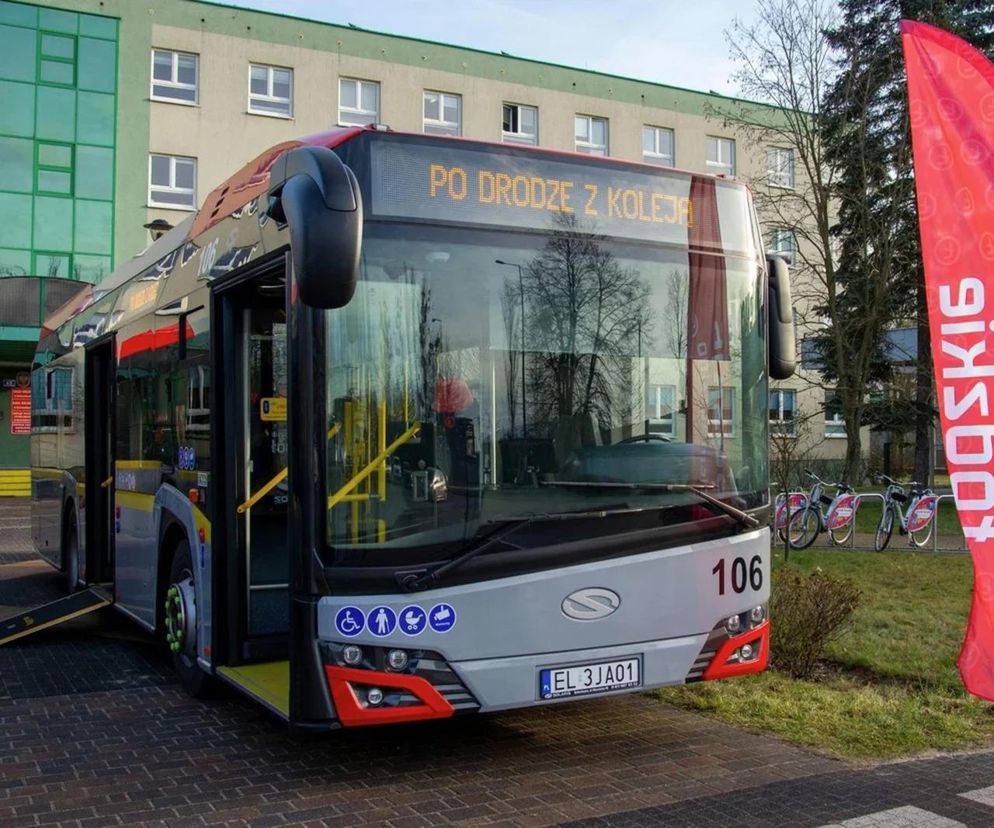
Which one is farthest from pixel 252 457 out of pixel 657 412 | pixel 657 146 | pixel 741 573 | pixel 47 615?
pixel 657 146

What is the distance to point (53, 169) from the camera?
3112cm

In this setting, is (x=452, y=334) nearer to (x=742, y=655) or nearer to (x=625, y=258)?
(x=625, y=258)

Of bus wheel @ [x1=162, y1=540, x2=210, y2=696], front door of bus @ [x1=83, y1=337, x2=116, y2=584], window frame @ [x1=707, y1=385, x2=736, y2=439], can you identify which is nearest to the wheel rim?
bus wheel @ [x1=162, y1=540, x2=210, y2=696]

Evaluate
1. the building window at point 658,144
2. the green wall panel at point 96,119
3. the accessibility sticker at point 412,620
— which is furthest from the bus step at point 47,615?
the building window at point 658,144

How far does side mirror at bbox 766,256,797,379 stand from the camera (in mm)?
6277

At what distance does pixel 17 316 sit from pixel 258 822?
88.5 ft

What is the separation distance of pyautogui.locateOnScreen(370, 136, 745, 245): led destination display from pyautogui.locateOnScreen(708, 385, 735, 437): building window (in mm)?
826

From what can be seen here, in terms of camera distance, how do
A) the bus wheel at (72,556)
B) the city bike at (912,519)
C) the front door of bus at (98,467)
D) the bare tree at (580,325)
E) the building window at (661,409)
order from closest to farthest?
the bare tree at (580,325) < the building window at (661,409) < the front door of bus at (98,467) < the bus wheel at (72,556) < the city bike at (912,519)

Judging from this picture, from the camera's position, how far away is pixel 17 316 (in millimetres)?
28953

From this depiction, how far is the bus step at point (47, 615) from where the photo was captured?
29.2 ft

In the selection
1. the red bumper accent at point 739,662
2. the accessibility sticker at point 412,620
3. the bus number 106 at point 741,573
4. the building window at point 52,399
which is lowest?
the red bumper accent at point 739,662

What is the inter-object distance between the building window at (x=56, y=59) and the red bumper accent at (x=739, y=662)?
3055cm

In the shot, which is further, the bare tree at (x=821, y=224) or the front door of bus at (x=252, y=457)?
the bare tree at (x=821, y=224)

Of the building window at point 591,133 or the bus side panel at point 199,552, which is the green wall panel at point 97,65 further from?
the bus side panel at point 199,552
